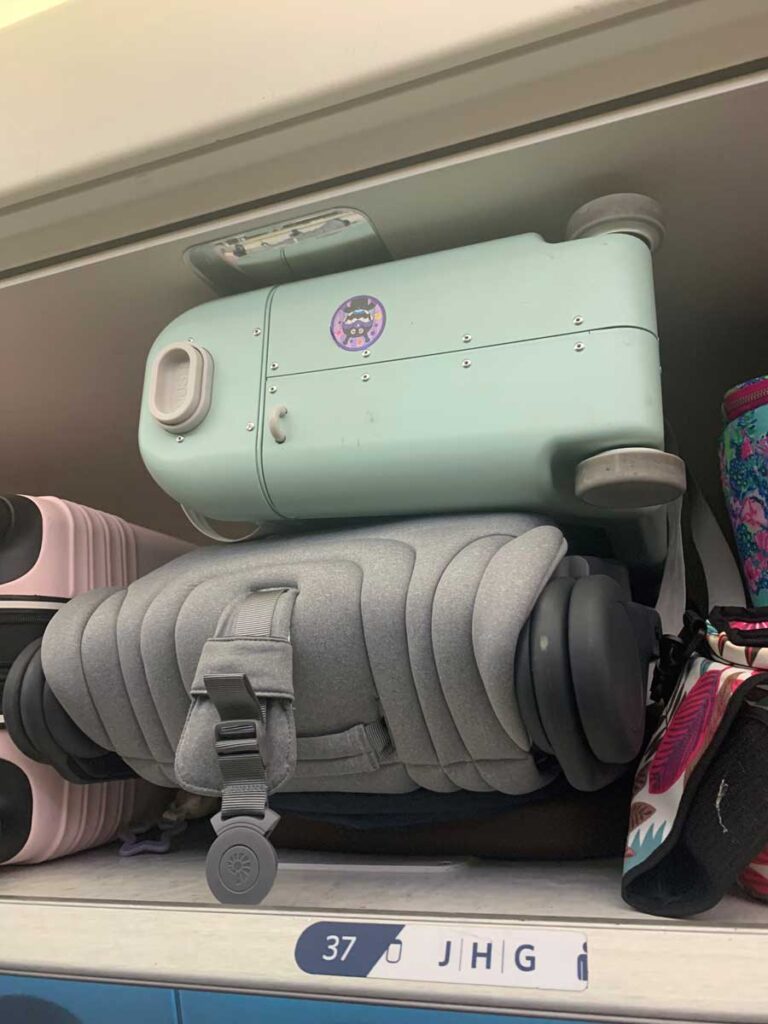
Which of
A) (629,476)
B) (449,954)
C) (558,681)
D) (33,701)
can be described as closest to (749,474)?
(629,476)

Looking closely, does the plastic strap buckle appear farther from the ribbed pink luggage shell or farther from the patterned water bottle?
the patterned water bottle

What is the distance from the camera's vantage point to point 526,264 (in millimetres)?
537

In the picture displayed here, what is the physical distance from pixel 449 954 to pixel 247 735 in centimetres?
16

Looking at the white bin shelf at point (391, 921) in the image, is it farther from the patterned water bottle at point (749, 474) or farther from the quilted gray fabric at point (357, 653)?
the patterned water bottle at point (749, 474)

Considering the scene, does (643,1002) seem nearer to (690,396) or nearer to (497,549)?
(497,549)

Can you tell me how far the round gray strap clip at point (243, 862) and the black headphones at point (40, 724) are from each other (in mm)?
211

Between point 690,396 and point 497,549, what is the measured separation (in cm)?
44

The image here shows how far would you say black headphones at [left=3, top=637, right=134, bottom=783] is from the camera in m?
0.59

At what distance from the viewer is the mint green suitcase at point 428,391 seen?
503mm

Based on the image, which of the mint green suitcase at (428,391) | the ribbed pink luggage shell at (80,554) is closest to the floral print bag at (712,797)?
the mint green suitcase at (428,391)

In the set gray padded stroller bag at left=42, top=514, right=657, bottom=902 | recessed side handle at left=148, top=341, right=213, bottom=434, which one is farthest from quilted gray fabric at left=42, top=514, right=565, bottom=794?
recessed side handle at left=148, top=341, right=213, bottom=434

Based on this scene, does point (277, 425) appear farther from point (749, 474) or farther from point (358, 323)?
point (749, 474)

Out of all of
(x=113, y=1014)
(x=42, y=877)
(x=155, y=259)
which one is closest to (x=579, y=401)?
(x=155, y=259)

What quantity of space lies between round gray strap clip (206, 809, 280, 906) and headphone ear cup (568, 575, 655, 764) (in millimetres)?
193
